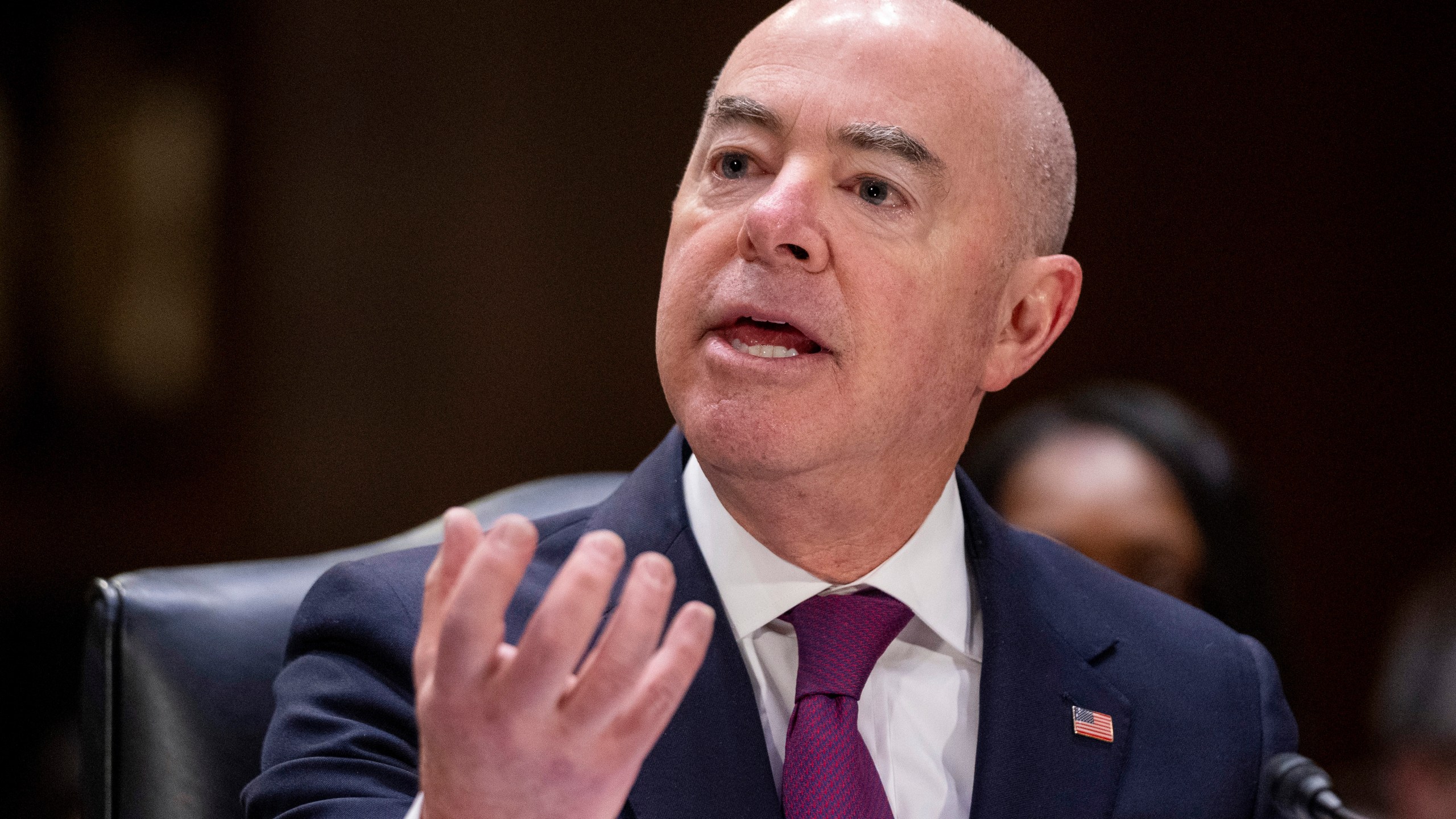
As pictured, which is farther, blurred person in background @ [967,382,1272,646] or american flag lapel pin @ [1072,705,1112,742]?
blurred person in background @ [967,382,1272,646]

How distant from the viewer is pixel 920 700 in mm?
1549

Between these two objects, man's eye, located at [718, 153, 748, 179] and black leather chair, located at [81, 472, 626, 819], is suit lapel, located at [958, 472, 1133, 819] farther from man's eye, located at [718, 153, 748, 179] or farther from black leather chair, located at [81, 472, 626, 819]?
black leather chair, located at [81, 472, 626, 819]

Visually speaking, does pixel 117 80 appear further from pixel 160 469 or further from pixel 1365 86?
pixel 1365 86

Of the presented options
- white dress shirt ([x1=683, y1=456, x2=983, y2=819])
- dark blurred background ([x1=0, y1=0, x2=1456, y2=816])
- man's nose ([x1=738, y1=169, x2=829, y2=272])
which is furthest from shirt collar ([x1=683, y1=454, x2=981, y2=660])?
dark blurred background ([x1=0, y1=0, x2=1456, y2=816])

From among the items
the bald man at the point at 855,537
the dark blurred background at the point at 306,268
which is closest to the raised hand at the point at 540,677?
the bald man at the point at 855,537

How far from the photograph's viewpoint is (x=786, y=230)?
1.38m

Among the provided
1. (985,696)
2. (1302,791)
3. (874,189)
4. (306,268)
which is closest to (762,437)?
(874,189)

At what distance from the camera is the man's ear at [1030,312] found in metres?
1.62

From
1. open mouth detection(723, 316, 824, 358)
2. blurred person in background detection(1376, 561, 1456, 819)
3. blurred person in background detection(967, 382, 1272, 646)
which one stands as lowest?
blurred person in background detection(1376, 561, 1456, 819)

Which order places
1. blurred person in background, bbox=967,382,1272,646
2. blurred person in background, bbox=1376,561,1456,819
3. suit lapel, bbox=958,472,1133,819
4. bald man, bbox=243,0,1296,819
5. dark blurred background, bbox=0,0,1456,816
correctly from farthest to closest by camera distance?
dark blurred background, bbox=0,0,1456,816 → blurred person in background, bbox=967,382,1272,646 → blurred person in background, bbox=1376,561,1456,819 → suit lapel, bbox=958,472,1133,819 → bald man, bbox=243,0,1296,819

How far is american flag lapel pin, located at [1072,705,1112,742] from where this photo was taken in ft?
5.05

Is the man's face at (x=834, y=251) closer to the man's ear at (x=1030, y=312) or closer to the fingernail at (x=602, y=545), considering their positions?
the man's ear at (x=1030, y=312)

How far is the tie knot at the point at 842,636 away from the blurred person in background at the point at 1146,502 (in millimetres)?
1304

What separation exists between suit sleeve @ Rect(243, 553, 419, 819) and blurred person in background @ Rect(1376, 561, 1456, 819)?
184cm
